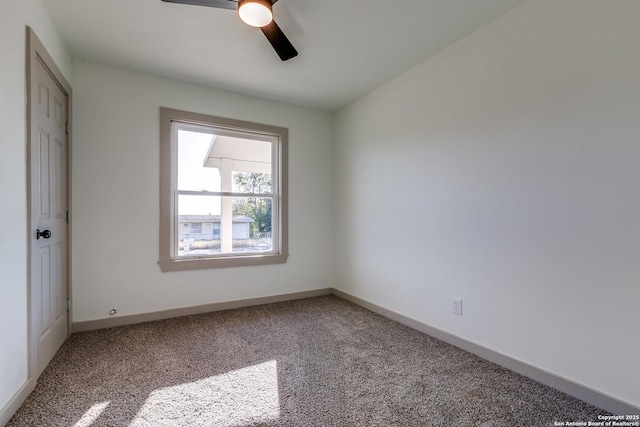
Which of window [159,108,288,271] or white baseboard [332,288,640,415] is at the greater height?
window [159,108,288,271]

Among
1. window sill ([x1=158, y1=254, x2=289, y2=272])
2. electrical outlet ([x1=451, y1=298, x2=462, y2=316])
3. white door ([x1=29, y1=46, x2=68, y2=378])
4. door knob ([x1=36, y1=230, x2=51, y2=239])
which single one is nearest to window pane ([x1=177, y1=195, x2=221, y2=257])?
window sill ([x1=158, y1=254, x2=289, y2=272])

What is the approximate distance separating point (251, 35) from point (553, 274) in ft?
8.93

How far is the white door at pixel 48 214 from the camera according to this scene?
→ 6.15ft

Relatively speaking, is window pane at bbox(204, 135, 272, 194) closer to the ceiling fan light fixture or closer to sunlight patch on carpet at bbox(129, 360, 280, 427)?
the ceiling fan light fixture

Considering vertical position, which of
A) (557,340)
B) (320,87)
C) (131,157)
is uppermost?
(320,87)

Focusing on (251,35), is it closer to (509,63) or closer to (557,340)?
(509,63)

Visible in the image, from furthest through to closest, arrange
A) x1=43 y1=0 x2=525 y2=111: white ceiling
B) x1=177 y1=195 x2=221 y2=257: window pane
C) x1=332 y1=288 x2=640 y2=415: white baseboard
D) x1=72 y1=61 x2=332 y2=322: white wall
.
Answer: x1=177 y1=195 x2=221 y2=257: window pane < x1=72 y1=61 x2=332 y2=322: white wall < x1=43 y1=0 x2=525 y2=111: white ceiling < x1=332 y1=288 x2=640 y2=415: white baseboard

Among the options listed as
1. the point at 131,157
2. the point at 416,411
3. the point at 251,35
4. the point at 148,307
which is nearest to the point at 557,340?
the point at 416,411

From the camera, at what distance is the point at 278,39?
1.96 meters

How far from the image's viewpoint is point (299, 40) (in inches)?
94.7

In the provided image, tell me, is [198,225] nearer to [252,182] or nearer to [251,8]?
[252,182]

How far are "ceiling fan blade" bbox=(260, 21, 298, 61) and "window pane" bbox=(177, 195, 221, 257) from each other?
1.87 meters

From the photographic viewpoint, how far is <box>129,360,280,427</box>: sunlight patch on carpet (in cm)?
155

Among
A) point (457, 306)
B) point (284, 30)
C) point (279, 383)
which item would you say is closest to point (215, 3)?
point (284, 30)
